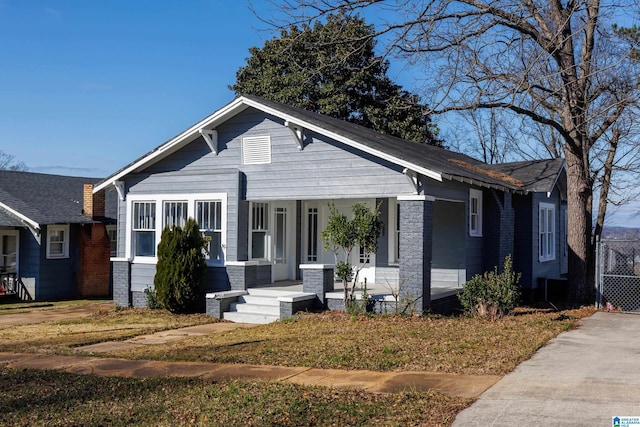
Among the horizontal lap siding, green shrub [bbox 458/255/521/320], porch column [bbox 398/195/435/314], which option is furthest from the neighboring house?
green shrub [bbox 458/255/521/320]

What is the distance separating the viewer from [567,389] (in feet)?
25.1

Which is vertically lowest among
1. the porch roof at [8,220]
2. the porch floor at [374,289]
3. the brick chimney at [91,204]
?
the porch floor at [374,289]

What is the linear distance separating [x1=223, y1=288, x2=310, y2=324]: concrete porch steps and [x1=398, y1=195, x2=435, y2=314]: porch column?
2.72 metres

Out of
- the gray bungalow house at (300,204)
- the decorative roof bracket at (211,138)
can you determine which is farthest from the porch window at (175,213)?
the decorative roof bracket at (211,138)

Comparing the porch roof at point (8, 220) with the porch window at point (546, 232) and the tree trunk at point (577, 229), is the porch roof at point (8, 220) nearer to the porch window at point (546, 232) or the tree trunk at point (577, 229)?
the porch window at point (546, 232)

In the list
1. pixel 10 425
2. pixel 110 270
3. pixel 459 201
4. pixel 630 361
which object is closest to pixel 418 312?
pixel 459 201

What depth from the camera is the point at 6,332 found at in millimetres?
13961

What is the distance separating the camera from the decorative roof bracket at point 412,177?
13.9 metres

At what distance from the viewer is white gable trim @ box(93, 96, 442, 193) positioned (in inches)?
544

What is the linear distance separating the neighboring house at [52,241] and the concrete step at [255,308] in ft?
29.9

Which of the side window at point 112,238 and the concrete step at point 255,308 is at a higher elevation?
the side window at point 112,238

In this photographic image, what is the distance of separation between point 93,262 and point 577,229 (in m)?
16.4

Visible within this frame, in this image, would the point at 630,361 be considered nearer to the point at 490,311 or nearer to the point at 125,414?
the point at 490,311

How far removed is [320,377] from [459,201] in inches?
348
